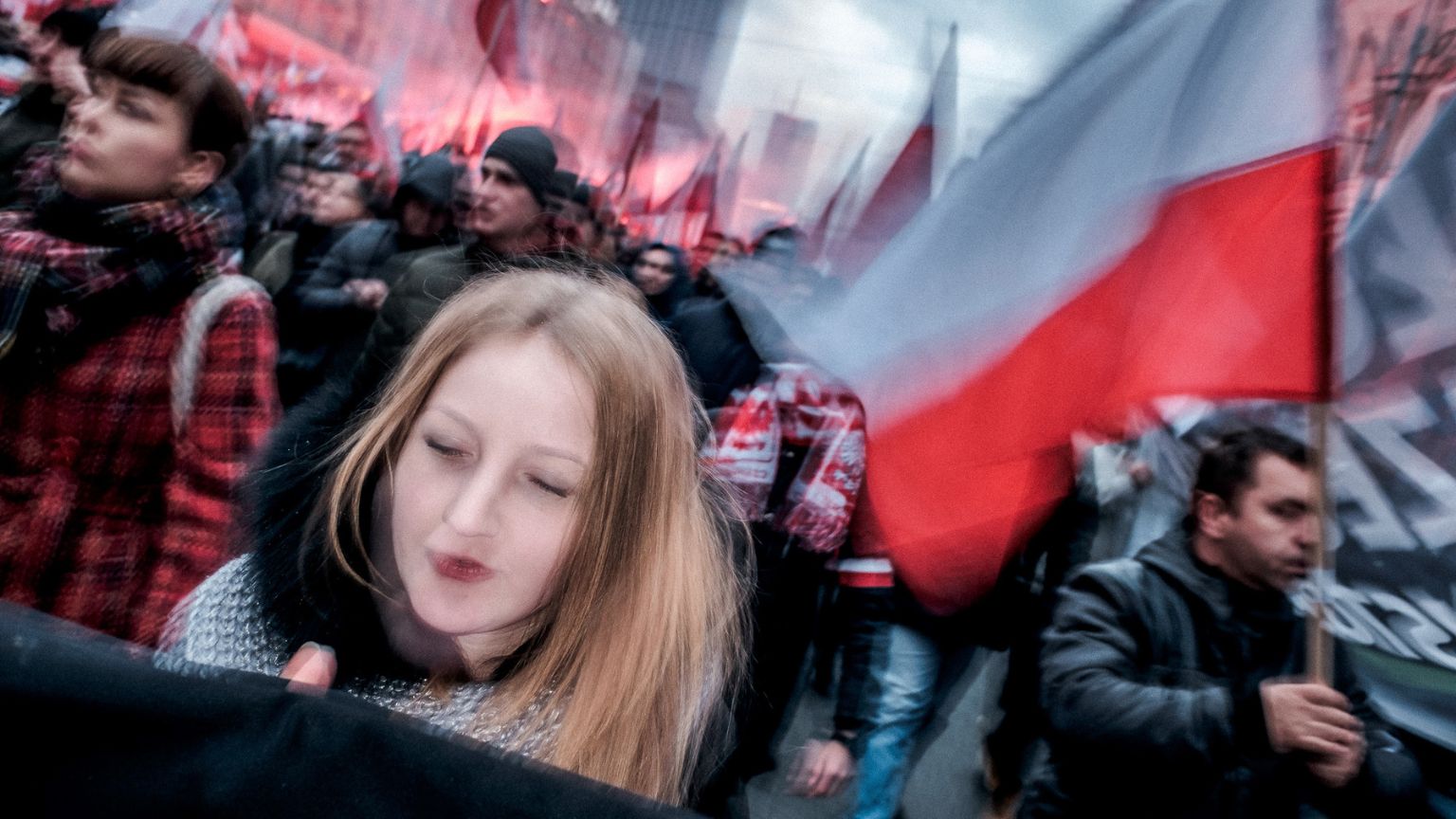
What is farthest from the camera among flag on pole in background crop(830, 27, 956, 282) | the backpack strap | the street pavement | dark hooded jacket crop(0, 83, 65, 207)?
the street pavement

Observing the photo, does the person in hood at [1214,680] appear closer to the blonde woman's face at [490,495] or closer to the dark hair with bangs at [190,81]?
the blonde woman's face at [490,495]

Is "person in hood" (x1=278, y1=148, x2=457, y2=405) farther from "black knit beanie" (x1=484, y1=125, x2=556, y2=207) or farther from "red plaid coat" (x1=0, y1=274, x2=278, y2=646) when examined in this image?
"red plaid coat" (x1=0, y1=274, x2=278, y2=646)

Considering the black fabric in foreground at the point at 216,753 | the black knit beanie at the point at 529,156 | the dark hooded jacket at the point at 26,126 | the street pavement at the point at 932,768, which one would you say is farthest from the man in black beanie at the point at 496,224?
the black fabric in foreground at the point at 216,753

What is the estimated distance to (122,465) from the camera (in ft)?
5.30

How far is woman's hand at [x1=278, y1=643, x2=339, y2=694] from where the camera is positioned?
101 cm

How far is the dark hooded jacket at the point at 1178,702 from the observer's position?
1692 millimetres

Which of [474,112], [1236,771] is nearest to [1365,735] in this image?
[1236,771]

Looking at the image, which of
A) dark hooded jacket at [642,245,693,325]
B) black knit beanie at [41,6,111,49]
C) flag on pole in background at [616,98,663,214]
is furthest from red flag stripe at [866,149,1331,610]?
flag on pole in background at [616,98,663,214]

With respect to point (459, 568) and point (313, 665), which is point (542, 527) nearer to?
point (459, 568)

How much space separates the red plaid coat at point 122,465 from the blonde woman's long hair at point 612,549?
0.50m

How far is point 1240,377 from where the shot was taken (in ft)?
5.36

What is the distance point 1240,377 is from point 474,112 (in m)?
4.80

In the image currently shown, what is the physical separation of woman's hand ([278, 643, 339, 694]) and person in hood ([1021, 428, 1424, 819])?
4.43 ft

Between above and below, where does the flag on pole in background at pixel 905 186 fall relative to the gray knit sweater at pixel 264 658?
above
